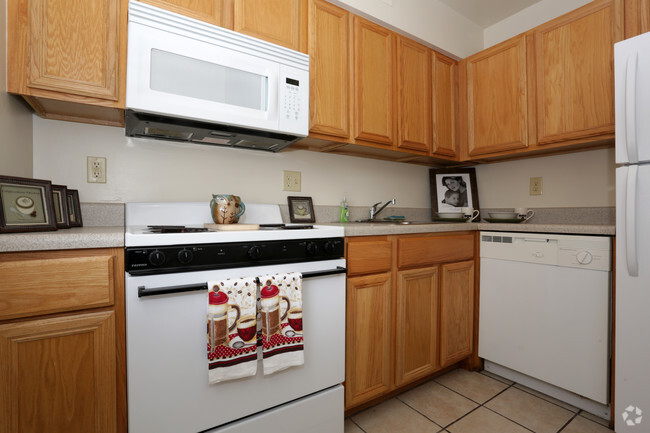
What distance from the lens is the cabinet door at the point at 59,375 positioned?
2.71 ft

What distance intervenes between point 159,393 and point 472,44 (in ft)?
10.3

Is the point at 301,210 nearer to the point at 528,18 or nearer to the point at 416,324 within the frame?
the point at 416,324

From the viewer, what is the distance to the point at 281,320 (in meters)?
1.15

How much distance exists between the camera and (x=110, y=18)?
1171mm

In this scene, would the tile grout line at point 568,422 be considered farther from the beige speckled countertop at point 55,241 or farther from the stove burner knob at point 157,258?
the beige speckled countertop at point 55,241

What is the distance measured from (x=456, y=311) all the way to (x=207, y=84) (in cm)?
186

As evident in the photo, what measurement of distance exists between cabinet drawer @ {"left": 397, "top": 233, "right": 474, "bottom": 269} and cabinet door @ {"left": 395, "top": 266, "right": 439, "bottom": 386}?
0.19ft

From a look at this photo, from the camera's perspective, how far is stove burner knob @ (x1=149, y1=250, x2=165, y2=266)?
0.96m

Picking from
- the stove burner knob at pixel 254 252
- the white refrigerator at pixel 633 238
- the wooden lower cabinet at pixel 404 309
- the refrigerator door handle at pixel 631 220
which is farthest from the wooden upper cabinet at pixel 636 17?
the stove burner knob at pixel 254 252

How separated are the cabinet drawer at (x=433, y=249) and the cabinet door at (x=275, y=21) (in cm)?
118

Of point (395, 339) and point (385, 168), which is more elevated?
point (385, 168)

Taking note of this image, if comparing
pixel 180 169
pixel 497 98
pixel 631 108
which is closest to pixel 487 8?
pixel 497 98

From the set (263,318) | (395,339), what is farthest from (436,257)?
(263,318)

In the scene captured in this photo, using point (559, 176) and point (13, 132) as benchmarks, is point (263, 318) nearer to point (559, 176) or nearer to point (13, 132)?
point (13, 132)
